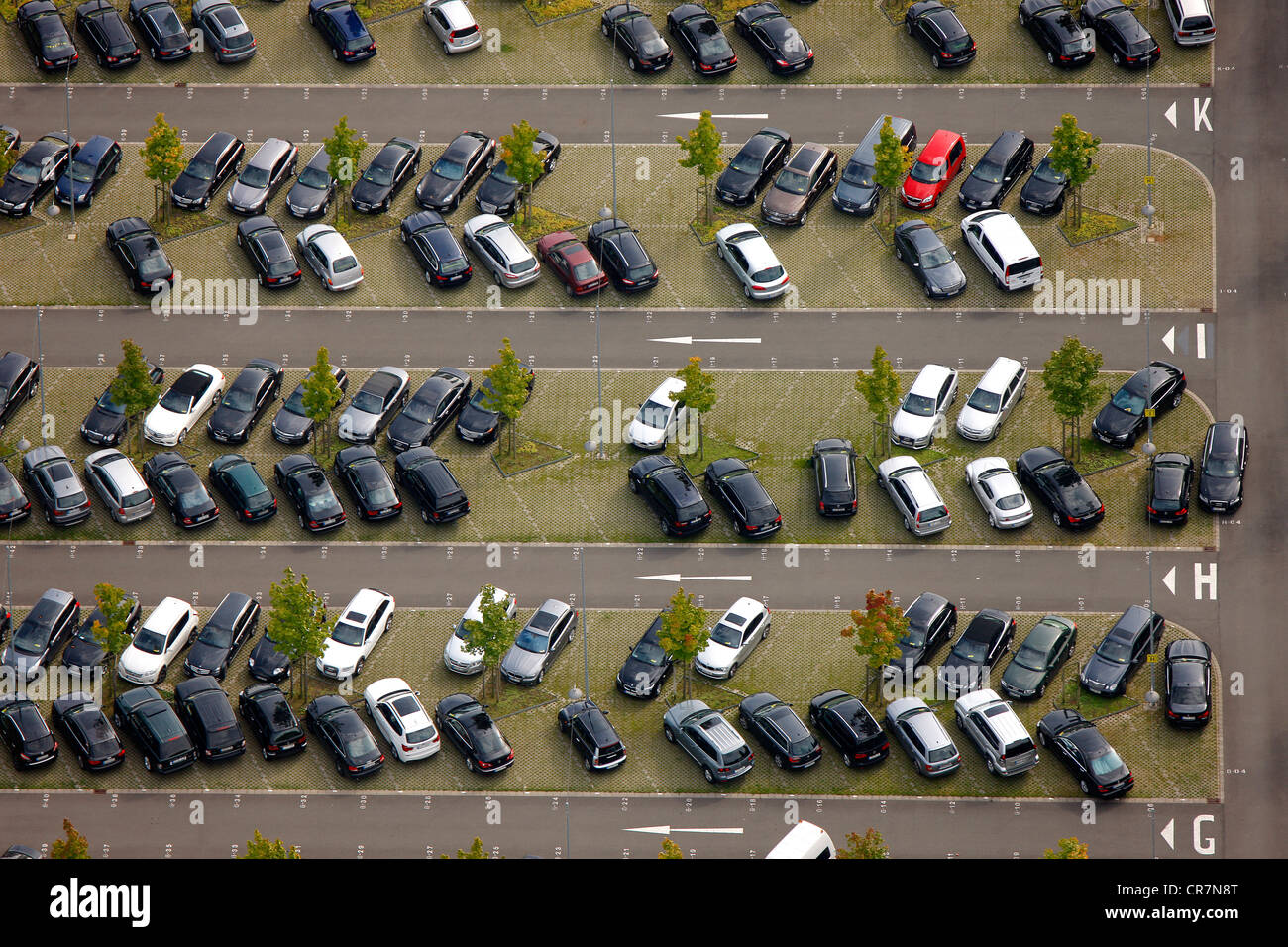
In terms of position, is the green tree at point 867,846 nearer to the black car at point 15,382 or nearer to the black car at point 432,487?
the black car at point 432,487

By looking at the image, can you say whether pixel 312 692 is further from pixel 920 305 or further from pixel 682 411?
pixel 920 305

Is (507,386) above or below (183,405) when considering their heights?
below

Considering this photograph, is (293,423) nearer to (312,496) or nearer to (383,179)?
(312,496)

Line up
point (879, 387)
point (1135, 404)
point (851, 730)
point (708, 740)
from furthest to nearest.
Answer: point (1135, 404) → point (879, 387) → point (851, 730) → point (708, 740)

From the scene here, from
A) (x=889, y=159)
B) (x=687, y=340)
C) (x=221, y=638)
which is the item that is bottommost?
(x=221, y=638)

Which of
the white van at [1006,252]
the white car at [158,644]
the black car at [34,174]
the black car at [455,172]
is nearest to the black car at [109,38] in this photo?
the black car at [34,174]

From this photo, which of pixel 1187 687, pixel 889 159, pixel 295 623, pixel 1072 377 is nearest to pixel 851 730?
pixel 1187 687
